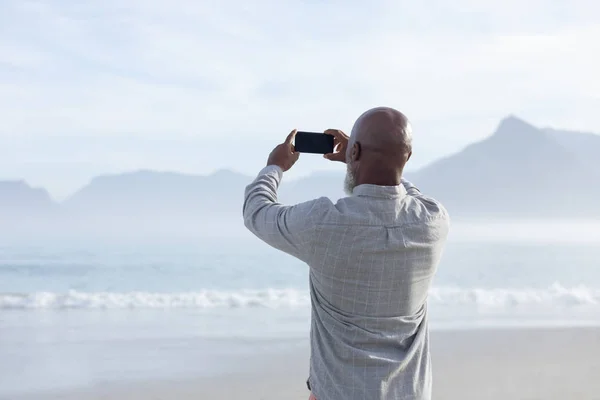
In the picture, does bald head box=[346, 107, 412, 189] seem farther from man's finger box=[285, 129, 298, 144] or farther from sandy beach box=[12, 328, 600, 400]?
sandy beach box=[12, 328, 600, 400]

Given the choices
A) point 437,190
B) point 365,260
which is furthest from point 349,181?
point 437,190

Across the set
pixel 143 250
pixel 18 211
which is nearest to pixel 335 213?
pixel 143 250

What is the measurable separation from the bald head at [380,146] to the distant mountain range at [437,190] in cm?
3286

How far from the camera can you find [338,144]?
1.95 meters

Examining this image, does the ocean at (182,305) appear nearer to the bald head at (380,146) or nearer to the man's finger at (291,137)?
the man's finger at (291,137)

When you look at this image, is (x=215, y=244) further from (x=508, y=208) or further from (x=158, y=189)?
(x=508, y=208)

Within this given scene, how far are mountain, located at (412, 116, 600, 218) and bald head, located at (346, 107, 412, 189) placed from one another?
46.5 meters

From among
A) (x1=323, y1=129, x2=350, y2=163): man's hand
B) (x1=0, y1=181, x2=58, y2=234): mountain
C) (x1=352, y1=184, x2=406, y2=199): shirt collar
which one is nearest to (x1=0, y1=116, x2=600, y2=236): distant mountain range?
(x1=0, y1=181, x2=58, y2=234): mountain

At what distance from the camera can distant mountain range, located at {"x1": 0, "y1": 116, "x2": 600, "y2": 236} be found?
133 feet

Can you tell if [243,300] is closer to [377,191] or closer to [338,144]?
[338,144]

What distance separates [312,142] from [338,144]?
0.09 m

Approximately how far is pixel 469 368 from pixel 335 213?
483 cm

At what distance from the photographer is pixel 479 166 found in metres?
58.3

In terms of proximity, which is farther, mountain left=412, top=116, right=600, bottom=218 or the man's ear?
mountain left=412, top=116, right=600, bottom=218
